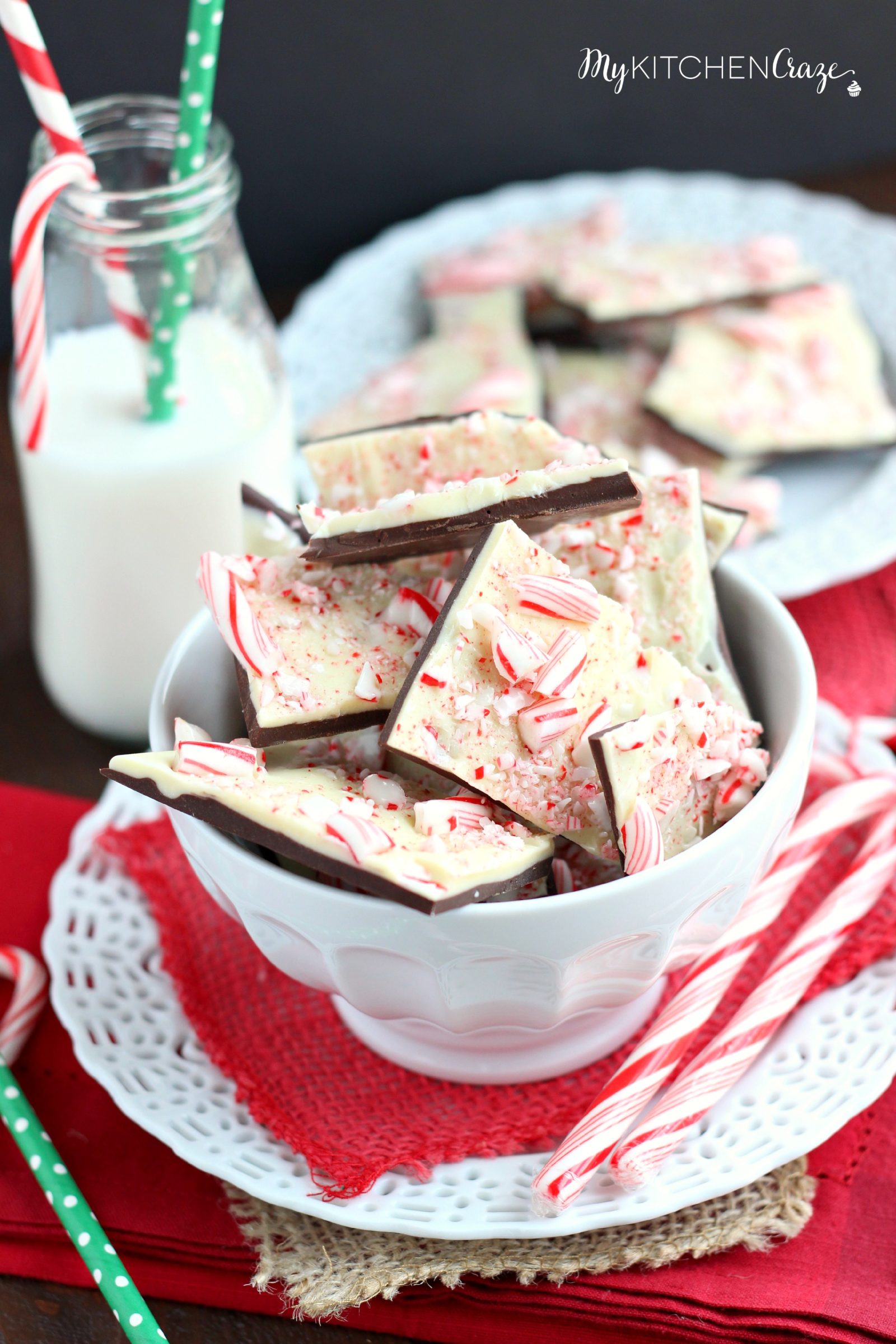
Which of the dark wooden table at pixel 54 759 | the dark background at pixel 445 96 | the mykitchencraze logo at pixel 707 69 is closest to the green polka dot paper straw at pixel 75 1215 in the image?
Answer: the dark wooden table at pixel 54 759

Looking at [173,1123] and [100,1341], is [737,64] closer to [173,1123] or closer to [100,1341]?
[173,1123]

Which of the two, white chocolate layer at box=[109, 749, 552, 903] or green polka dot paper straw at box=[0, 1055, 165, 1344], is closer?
white chocolate layer at box=[109, 749, 552, 903]

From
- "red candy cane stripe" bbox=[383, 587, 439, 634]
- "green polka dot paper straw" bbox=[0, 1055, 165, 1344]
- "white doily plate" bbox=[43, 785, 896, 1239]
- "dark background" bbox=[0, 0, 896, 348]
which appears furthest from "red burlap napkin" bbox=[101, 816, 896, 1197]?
"dark background" bbox=[0, 0, 896, 348]

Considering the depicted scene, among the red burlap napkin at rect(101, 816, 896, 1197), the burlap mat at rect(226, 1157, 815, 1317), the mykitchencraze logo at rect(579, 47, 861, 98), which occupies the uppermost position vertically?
the mykitchencraze logo at rect(579, 47, 861, 98)

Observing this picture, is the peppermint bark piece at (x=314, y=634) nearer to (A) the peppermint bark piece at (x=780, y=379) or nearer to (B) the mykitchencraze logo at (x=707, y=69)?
(A) the peppermint bark piece at (x=780, y=379)

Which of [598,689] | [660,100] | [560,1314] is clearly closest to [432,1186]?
[560,1314]

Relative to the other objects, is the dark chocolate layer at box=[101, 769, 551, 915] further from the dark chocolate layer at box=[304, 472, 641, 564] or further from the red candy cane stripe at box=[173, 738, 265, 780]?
the dark chocolate layer at box=[304, 472, 641, 564]
